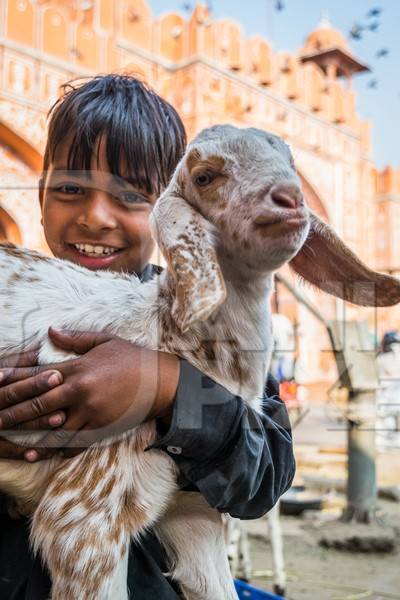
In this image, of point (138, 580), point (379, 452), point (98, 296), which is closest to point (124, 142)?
point (98, 296)

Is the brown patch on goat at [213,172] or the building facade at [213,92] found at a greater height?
the building facade at [213,92]

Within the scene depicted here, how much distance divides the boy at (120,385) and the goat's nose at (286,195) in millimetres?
371

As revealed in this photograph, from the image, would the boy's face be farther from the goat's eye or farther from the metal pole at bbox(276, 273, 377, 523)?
the metal pole at bbox(276, 273, 377, 523)

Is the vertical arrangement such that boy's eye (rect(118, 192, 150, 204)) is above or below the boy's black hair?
below

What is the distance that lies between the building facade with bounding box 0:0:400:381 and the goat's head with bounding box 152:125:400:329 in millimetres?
2113

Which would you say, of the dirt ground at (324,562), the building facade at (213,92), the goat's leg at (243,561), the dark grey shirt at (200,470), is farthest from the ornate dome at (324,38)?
the dark grey shirt at (200,470)

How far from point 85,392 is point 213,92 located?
11.3 metres

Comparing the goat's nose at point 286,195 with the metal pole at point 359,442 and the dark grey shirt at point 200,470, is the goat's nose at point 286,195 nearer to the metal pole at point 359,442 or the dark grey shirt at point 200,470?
the dark grey shirt at point 200,470

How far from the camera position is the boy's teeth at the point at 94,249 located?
Result: 163 centimetres

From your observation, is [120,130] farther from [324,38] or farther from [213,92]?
[324,38]

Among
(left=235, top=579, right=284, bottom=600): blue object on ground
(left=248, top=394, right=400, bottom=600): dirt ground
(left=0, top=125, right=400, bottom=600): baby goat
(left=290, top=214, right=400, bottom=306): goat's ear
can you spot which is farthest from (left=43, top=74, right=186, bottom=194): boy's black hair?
(left=248, top=394, right=400, bottom=600): dirt ground

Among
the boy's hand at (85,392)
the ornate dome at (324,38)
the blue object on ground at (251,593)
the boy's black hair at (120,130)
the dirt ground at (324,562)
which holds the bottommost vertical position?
the dirt ground at (324,562)

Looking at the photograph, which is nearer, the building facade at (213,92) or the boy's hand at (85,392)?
the boy's hand at (85,392)

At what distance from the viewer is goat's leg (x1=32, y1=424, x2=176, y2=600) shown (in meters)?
1.10
